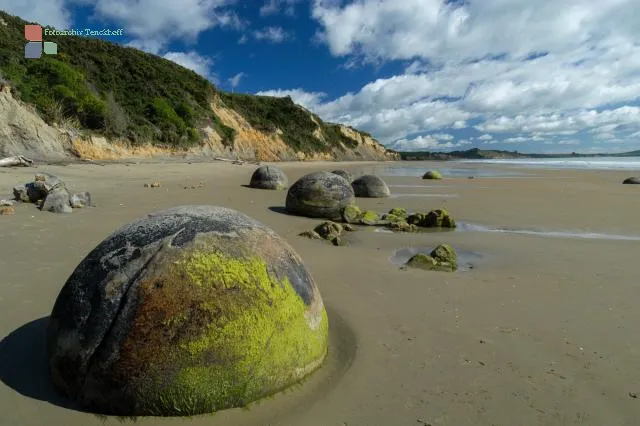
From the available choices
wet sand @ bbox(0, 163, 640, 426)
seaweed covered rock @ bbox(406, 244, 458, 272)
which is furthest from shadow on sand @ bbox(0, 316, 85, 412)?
seaweed covered rock @ bbox(406, 244, 458, 272)

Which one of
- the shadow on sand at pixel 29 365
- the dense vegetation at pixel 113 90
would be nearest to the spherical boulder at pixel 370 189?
the shadow on sand at pixel 29 365

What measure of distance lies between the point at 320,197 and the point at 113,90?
2543cm

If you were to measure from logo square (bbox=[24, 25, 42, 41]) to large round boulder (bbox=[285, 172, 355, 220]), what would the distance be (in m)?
27.6

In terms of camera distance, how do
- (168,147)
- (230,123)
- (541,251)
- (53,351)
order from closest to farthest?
(53,351) → (541,251) → (168,147) → (230,123)

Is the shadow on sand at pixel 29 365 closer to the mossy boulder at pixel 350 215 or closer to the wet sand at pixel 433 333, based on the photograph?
the wet sand at pixel 433 333

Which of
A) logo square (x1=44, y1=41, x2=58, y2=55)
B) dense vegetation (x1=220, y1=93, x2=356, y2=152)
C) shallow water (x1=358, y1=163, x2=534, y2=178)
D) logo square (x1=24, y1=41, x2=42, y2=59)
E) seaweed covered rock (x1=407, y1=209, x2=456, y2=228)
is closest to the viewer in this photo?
seaweed covered rock (x1=407, y1=209, x2=456, y2=228)

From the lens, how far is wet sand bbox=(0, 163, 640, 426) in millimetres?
2396

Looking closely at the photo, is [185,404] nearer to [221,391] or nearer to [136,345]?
[221,391]

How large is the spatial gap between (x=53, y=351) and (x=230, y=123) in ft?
130

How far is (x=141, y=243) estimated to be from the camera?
96.2 inches

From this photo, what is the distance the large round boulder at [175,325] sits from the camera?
2.21 metres

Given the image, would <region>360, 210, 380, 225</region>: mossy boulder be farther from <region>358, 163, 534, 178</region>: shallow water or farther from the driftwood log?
<region>358, 163, 534, 178</region>: shallow water

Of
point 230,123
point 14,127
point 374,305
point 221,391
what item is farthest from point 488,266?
point 230,123

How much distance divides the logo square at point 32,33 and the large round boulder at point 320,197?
27623 millimetres
